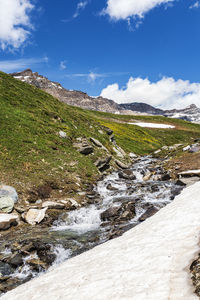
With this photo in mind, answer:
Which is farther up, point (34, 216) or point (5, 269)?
point (34, 216)

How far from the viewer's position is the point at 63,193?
69.9 feet

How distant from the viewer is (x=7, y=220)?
14852 mm

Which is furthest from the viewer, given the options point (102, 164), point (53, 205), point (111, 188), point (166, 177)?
point (102, 164)

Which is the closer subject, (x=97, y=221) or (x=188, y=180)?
(x=97, y=221)

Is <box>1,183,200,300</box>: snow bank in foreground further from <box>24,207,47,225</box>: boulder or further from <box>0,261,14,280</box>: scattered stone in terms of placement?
<box>24,207,47,225</box>: boulder

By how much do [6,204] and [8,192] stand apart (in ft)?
4.99

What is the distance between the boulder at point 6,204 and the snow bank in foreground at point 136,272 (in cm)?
892

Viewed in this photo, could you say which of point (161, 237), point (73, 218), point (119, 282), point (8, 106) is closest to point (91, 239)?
point (73, 218)

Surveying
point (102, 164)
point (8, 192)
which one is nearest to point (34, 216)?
point (8, 192)

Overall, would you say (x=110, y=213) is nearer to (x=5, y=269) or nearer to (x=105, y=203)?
(x=105, y=203)

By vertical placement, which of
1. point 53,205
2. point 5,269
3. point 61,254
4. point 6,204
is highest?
point 6,204

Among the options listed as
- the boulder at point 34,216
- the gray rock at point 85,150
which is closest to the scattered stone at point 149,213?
the boulder at point 34,216

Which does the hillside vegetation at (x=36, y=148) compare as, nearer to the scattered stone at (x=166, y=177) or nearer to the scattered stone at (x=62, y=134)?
the scattered stone at (x=62, y=134)

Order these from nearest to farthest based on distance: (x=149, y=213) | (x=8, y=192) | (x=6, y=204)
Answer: (x=149, y=213)
(x=6, y=204)
(x=8, y=192)
